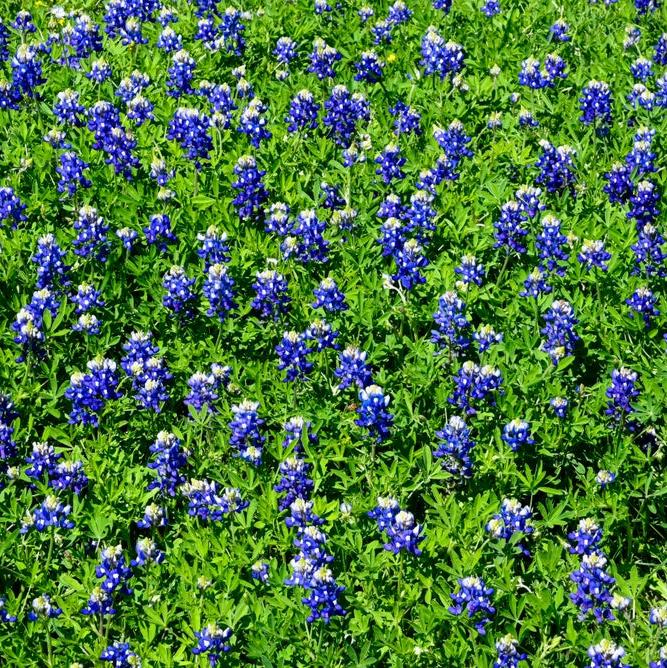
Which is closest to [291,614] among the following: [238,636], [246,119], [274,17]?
[238,636]

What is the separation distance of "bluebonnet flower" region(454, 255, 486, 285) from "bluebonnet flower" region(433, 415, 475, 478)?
93cm

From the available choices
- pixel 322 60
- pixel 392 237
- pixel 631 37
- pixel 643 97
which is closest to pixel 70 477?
pixel 392 237

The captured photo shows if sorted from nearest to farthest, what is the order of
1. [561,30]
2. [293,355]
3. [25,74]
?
[293,355] < [25,74] < [561,30]

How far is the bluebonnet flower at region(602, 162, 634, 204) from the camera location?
19.3 ft

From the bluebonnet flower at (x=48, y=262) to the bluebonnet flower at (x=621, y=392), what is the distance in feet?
8.50

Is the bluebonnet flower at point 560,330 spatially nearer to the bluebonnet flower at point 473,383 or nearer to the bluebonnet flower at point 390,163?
the bluebonnet flower at point 473,383

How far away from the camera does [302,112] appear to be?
6422mm

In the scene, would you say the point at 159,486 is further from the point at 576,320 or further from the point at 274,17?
the point at 274,17

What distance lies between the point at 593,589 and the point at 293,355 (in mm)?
1613

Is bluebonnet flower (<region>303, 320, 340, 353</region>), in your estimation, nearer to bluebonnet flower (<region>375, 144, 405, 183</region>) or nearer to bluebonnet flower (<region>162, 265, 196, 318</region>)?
bluebonnet flower (<region>162, 265, 196, 318</region>)

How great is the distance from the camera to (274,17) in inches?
300

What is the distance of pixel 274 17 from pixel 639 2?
7.90 ft

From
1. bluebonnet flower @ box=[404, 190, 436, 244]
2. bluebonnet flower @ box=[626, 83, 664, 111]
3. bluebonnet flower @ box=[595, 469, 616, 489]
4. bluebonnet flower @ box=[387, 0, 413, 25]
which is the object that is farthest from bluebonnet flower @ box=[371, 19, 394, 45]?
bluebonnet flower @ box=[595, 469, 616, 489]

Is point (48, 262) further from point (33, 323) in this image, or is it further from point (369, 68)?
point (369, 68)
